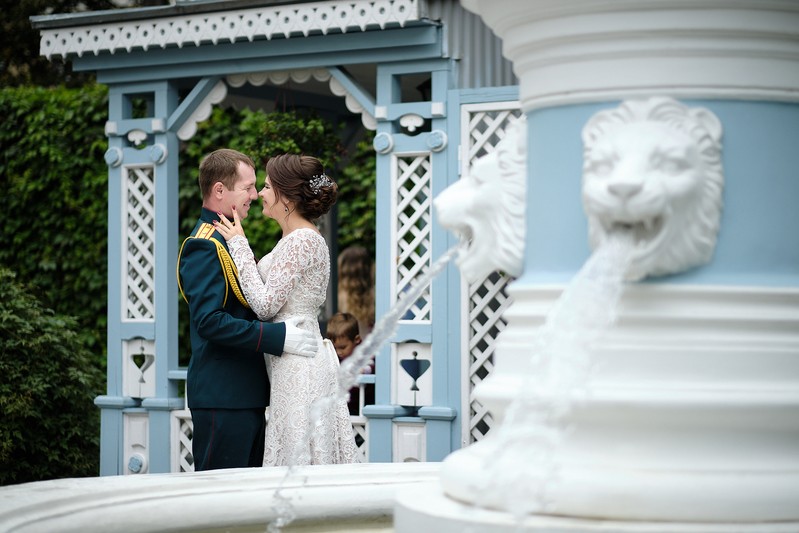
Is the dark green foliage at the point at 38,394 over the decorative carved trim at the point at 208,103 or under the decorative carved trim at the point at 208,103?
under

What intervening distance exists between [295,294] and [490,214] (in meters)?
2.86

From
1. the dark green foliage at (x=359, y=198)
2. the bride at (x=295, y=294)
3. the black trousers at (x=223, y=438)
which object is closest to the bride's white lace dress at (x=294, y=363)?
the bride at (x=295, y=294)

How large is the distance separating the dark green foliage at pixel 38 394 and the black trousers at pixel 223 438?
2.45m

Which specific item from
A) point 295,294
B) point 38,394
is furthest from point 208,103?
point 295,294

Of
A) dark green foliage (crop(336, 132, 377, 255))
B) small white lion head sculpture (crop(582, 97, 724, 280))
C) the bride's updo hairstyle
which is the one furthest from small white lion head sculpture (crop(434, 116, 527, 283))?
dark green foliage (crop(336, 132, 377, 255))

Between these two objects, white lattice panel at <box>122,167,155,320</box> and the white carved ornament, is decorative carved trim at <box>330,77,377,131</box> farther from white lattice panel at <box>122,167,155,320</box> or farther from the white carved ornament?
white lattice panel at <box>122,167,155,320</box>

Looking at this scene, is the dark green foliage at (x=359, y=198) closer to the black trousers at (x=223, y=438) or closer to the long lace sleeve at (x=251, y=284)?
the long lace sleeve at (x=251, y=284)

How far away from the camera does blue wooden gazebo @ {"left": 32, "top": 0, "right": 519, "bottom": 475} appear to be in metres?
6.99

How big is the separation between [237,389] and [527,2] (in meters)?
3.02

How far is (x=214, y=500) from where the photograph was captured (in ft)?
7.86

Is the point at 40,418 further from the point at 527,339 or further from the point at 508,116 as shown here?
the point at 527,339

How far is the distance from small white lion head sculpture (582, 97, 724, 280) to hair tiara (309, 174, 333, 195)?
315 centimetres

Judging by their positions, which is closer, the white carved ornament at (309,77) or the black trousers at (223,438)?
the black trousers at (223,438)

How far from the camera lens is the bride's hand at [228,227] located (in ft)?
16.3
